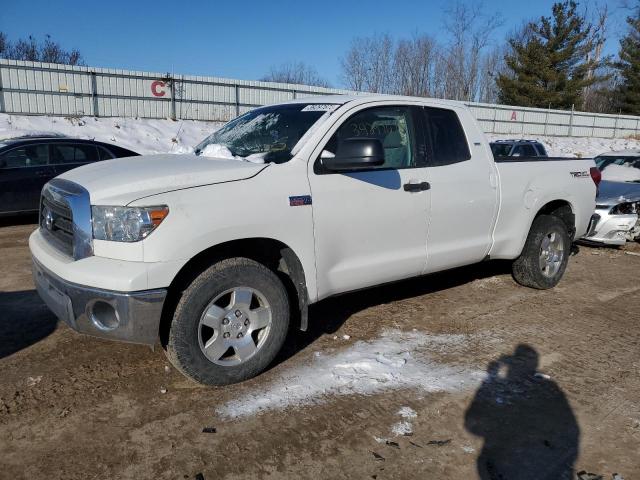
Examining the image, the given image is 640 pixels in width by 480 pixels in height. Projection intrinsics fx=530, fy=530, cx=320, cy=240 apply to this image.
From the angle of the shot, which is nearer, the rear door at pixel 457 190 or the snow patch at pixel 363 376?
the snow patch at pixel 363 376

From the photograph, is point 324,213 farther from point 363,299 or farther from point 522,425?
point 363,299

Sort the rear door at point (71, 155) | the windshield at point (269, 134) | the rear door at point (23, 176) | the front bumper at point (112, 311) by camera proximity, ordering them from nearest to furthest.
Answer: the front bumper at point (112, 311) → the windshield at point (269, 134) → the rear door at point (23, 176) → the rear door at point (71, 155)

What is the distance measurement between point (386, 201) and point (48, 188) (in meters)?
2.38

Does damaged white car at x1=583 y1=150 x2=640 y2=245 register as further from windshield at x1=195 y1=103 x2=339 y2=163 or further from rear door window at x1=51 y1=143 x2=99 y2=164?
rear door window at x1=51 y1=143 x2=99 y2=164

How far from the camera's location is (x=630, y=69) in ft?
159

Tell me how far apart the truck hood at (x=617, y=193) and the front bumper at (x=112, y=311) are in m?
7.08

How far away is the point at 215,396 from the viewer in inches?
130

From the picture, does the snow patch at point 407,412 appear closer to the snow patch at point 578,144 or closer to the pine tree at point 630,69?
the snow patch at point 578,144

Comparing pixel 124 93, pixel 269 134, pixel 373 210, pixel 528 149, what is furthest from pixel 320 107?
pixel 124 93

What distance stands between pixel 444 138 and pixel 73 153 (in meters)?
7.34

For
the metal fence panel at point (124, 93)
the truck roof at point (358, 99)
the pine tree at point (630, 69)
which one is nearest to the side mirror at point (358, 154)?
the truck roof at point (358, 99)

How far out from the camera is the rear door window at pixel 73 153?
30.3ft

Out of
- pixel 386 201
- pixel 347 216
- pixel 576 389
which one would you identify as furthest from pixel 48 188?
pixel 576 389

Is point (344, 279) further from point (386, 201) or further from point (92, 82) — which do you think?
point (92, 82)
